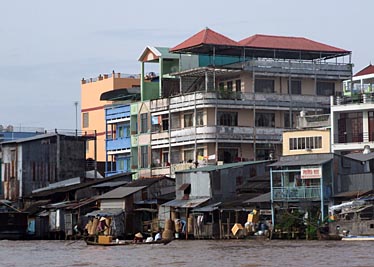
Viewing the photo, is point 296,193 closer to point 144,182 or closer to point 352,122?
point 352,122

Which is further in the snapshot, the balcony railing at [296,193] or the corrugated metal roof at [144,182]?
the corrugated metal roof at [144,182]

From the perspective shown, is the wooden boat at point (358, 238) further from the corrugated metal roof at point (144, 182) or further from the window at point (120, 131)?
the window at point (120, 131)

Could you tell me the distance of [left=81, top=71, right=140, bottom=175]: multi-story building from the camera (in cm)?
10344

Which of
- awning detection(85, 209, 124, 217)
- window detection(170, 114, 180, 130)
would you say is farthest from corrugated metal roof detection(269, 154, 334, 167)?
window detection(170, 114, 180, 130)

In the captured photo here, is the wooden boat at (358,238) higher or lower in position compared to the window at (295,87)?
lower

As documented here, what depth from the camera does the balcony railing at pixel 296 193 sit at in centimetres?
6375

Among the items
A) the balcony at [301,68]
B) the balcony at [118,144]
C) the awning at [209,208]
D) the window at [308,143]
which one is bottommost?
the awning at [209,208]

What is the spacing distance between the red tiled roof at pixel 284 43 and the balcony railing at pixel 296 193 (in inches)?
780

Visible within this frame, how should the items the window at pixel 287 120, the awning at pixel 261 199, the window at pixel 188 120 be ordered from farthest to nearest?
the window at pixel 287 120 < the window at pixel 188 120 < the awning at pixel 261 199

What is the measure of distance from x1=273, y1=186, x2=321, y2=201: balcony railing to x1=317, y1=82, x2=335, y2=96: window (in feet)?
69.1

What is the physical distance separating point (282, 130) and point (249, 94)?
3.64 m

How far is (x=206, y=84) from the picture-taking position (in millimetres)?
82500

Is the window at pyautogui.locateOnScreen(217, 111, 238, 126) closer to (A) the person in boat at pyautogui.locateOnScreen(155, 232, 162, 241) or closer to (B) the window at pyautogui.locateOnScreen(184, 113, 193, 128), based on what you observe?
(B) the window at pyautogui.locateOnScreen(184, 113, 193, 128)

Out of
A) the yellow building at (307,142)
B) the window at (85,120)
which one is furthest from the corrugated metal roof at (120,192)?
the window at (85,120)
